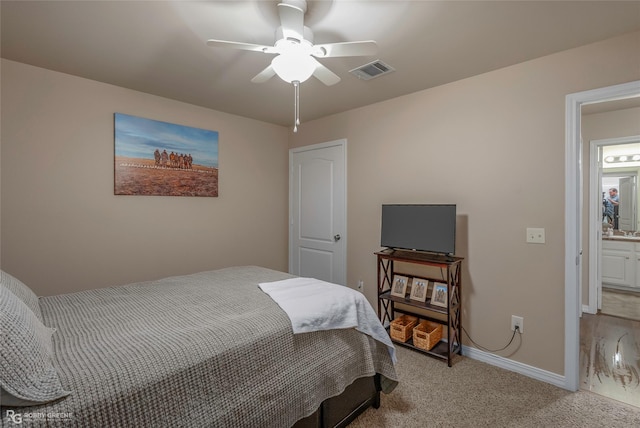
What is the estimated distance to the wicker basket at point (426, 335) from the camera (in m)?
2.60

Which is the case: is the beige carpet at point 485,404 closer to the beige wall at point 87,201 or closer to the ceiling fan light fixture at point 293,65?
the ceiling fan light fixture at point 293,65

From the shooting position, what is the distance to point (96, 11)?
174 cm

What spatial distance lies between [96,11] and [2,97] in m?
1.29

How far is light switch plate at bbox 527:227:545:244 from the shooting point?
229 centimetres

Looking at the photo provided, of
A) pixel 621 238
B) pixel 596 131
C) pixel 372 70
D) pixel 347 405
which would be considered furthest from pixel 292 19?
pixel 621 238

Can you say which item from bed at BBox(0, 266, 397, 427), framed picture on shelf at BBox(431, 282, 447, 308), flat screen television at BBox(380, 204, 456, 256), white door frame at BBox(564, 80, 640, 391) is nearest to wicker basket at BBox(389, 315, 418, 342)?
framed picture on shelf at BBox(431, 282, 447, 308)

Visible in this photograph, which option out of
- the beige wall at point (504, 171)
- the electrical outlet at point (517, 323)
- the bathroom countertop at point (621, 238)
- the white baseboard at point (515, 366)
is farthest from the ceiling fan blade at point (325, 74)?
the bathroom countertop at point (621, 238)

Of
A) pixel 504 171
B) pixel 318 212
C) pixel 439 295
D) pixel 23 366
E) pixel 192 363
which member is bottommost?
pixel 439 295

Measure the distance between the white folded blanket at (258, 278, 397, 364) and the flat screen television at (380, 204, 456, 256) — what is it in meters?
1.03

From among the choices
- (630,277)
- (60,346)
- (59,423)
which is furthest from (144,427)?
(630,277)

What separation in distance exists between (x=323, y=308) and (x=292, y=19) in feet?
5.04

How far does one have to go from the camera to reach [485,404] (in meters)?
1.98

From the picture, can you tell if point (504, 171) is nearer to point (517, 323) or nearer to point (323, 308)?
point (517, 323)

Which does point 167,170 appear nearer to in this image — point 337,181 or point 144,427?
point 337,181
